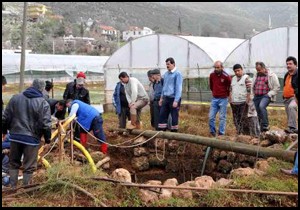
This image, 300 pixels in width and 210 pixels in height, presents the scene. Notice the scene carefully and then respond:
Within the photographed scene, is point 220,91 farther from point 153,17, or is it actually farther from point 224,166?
point 153,17

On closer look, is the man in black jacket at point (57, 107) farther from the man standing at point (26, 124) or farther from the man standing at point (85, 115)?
the man standing at point (26, 124)

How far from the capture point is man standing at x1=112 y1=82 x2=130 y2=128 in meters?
10.2

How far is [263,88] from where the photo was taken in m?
8.78

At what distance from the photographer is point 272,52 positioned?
1519 centimetres

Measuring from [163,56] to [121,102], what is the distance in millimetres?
7145

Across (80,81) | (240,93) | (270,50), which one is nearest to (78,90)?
(80,81)

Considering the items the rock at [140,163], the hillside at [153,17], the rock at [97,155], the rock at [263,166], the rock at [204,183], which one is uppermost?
the hillside at [153,17]

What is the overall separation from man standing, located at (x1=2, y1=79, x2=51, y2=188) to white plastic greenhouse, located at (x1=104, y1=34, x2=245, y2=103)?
1085 cm

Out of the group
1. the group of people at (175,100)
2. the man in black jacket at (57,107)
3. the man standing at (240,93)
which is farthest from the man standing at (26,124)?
the man standing at (240,93)

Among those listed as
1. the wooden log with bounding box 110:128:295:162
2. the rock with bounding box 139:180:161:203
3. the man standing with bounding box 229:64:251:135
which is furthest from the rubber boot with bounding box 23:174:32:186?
the man standing with bounding box 229:64:251:135

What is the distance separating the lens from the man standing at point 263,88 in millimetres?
8688

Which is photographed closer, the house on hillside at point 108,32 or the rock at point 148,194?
the rock at point 148,194

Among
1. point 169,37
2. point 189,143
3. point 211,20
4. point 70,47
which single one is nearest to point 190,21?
point 211,20

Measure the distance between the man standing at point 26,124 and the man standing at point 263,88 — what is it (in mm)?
4523
